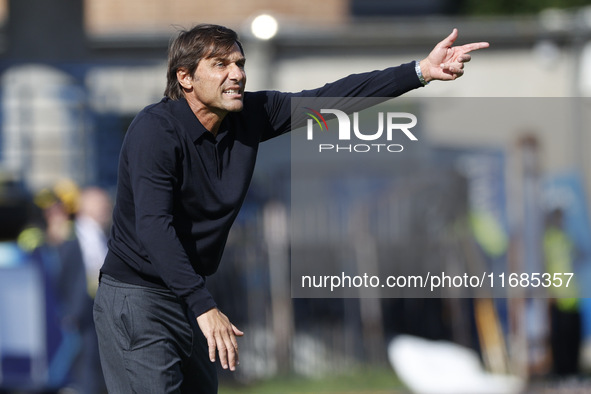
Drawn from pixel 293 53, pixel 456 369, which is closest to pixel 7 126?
pixel 293 53

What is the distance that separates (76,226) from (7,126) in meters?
3.40

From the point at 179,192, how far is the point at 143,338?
24.3 inches

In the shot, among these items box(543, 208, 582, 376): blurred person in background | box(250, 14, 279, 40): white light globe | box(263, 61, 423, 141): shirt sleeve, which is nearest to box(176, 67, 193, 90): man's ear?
box(263, 61, 423, 141): shirt sleeve

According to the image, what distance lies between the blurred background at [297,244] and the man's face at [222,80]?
5453 millimetres

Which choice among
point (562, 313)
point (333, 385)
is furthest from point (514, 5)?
point (333, 385)

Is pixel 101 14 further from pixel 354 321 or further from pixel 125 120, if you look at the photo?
pixel 354 321

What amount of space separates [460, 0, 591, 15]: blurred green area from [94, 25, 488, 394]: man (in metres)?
32.6

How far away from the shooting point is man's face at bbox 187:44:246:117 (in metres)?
4.38

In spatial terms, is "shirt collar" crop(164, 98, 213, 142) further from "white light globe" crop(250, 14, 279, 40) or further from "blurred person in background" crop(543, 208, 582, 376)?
"white light globe" crop(250, 14, 279, 40)

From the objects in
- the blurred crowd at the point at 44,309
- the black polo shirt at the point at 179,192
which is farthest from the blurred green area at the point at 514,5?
the black polo shirt at the point at 179,192

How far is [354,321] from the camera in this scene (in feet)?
38.3

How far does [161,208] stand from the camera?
414 cm

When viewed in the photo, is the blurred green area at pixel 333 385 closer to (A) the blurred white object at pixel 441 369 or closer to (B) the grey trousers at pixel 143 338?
(A) the blurred white object at pixel 441 369

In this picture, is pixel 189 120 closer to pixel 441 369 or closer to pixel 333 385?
pixel 441 369
